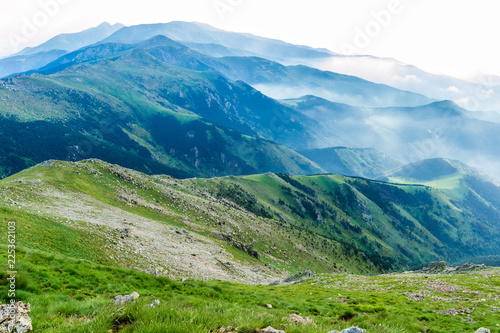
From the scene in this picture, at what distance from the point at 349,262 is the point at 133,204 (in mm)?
143729

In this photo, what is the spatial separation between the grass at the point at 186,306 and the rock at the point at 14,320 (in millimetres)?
544

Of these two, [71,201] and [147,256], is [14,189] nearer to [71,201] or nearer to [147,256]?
[71,201]

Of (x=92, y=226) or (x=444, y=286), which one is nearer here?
(x=444, y=286)

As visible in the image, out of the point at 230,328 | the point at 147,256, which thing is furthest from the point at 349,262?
the point at 230,328

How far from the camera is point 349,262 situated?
161500mm

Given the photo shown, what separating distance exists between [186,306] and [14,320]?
6165 mm

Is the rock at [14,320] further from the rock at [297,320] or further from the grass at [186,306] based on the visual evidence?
the rock at [297,320]

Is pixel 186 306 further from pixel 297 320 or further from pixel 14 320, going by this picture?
pixel 14 320

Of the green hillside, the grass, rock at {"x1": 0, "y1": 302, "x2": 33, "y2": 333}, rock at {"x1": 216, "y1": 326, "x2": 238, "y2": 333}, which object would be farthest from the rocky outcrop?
rock at {"x1": 216, "y1": 326, "x2": 238, "y2": 333}

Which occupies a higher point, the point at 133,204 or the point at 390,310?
the point at 390,310

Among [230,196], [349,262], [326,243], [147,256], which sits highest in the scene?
[147,256]

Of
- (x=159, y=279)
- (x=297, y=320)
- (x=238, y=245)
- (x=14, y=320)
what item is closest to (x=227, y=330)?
(x=297, y=320)

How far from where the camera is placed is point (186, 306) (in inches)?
440

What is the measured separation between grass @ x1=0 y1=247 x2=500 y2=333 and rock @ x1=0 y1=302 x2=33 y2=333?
1.79 feet
